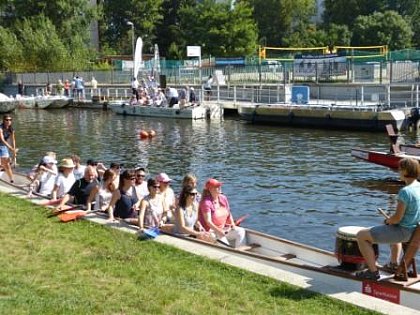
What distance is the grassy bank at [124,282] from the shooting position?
7500 millimetres

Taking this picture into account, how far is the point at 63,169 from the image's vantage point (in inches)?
553

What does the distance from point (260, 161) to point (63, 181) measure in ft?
39.1

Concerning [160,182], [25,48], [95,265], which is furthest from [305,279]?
[25,48]

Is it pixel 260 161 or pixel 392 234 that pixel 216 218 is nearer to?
pixel 392 234

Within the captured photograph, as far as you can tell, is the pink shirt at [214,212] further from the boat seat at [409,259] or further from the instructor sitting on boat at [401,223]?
the boat seat at [409,259]

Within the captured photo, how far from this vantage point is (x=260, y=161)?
24875 millimetres

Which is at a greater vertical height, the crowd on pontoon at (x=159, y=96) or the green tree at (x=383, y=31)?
the green tree at (x=383, y=31)

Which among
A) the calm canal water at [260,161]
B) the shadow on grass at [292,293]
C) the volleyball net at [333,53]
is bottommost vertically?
the calm canal water at [260,161]

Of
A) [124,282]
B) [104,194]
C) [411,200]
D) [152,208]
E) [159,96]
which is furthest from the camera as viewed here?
[159,96]

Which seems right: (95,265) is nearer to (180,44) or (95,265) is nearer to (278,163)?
(278,163)

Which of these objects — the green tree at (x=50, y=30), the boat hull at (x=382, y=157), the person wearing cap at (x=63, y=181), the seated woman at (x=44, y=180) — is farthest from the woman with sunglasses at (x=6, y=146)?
the green tree at (x=50, y=30)

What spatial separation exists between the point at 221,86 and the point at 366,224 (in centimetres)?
3329

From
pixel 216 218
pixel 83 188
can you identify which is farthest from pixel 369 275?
pixel 83 188

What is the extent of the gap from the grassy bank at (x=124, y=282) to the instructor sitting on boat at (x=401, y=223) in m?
0.80
